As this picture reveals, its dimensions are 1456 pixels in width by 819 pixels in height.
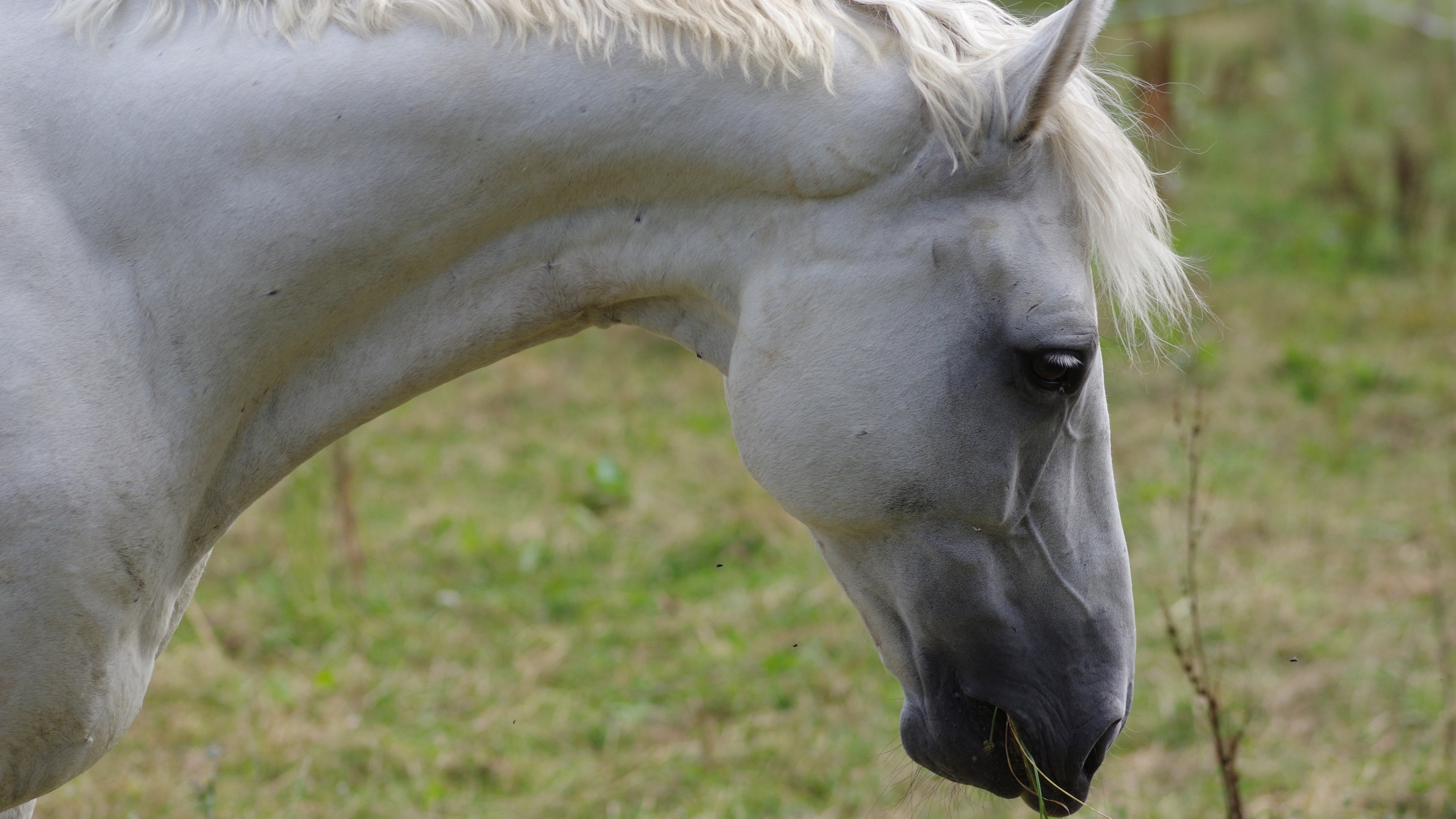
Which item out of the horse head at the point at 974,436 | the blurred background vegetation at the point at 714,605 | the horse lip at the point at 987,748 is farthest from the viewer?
the blurred background vegetation at the point at 714,605

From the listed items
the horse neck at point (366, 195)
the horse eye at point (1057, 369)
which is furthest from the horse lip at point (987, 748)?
the horse neck at point (366, 195)

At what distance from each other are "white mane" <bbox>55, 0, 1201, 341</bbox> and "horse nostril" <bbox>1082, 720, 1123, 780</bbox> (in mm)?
612

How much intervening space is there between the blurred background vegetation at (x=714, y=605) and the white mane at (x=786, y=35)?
1.13 ft

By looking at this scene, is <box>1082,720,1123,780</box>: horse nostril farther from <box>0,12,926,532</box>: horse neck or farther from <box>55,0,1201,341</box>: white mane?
<box>0,12,926,532</box>: horse neck

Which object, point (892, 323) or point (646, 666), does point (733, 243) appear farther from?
point (646, 666)

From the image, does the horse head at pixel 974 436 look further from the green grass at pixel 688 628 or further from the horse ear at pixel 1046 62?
the green grass at pixel 688 628

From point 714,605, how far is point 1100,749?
7.97ft

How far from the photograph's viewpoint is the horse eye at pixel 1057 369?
135cm

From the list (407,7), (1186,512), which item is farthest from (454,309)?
(1186,512)

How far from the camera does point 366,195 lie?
133 centimetres

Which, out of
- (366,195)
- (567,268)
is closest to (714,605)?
(567,268)

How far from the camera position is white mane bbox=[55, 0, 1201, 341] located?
133 cm

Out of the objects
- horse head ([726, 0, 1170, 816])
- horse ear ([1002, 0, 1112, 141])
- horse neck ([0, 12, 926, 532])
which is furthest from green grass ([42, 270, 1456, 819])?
horse neck ([0, 12, 926, 532])

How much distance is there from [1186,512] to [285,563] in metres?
3.35
